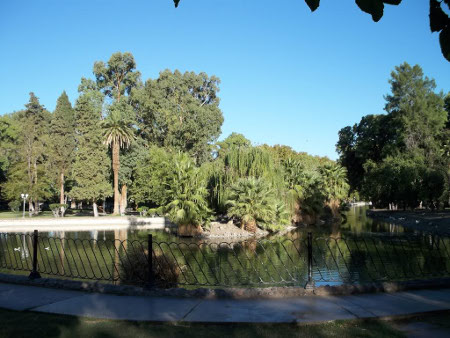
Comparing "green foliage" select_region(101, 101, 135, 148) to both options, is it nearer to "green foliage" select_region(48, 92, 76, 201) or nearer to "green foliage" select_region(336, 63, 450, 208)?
"green foliage" select_region(48, 92, 76, 201)

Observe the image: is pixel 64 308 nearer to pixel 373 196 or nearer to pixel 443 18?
pixel 443 18

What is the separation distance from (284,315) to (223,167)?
29.0 meters

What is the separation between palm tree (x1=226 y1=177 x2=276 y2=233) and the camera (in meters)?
29.1

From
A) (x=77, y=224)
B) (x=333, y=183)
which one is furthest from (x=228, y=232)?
(x=333, y=183)

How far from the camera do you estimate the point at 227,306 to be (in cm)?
621

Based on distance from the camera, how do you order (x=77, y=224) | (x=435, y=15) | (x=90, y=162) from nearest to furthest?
(x=435, y=15) → (x=77, y=224) → (x=90, y=162)

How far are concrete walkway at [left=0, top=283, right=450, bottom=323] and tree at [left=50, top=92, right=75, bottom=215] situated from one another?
42.6 metres

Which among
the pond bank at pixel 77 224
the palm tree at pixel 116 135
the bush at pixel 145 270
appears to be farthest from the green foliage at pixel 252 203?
the palm tree at pixel 116 135

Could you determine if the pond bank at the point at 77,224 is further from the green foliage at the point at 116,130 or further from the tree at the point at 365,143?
the tree at the point at 365,143

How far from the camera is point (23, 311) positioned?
5859 millimetres

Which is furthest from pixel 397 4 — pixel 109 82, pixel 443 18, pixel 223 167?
pixel 109 82

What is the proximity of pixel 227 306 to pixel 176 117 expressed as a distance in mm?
47811

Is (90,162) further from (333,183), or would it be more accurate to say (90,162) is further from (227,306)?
(227,306)

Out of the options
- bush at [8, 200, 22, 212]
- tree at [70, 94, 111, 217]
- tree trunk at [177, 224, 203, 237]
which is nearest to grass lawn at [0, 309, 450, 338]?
tree trunk at [177, 224, 203, 237]
